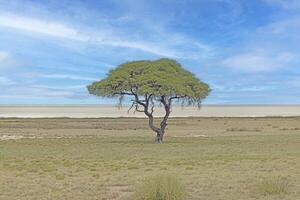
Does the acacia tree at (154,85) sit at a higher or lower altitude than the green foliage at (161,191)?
higher

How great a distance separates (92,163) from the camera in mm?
27078

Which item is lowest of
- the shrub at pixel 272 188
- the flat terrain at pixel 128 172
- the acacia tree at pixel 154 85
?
the flat terrain at pixel 128 172

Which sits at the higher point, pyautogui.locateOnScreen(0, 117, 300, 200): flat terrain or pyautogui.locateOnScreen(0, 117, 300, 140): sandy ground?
pyautogui.locateOnScreen(0, 117, 300, 140): sandy ground

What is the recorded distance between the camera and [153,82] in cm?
4409

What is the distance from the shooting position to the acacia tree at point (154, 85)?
145 feet

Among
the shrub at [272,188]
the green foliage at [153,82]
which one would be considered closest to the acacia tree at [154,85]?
the green foliage at [153,82]

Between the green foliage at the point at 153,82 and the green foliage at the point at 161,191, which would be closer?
the green foliage at the point at 161,191

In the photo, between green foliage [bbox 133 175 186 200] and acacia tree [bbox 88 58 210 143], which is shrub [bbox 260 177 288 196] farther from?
acacia tree [bbox 88 58 210 143]

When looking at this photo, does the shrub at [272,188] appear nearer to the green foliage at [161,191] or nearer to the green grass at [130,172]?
the green grass at [130,172]

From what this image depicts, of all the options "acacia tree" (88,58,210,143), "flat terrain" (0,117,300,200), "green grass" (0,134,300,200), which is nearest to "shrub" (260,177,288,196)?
"green grass" (0,134,300,200)

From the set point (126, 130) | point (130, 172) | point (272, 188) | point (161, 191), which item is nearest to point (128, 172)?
point (130, 172)

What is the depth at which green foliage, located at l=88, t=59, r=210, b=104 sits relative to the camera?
44.2 metres

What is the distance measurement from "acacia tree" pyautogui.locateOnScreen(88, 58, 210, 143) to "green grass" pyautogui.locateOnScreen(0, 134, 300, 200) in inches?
384

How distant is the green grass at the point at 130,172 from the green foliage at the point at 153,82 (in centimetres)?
968
